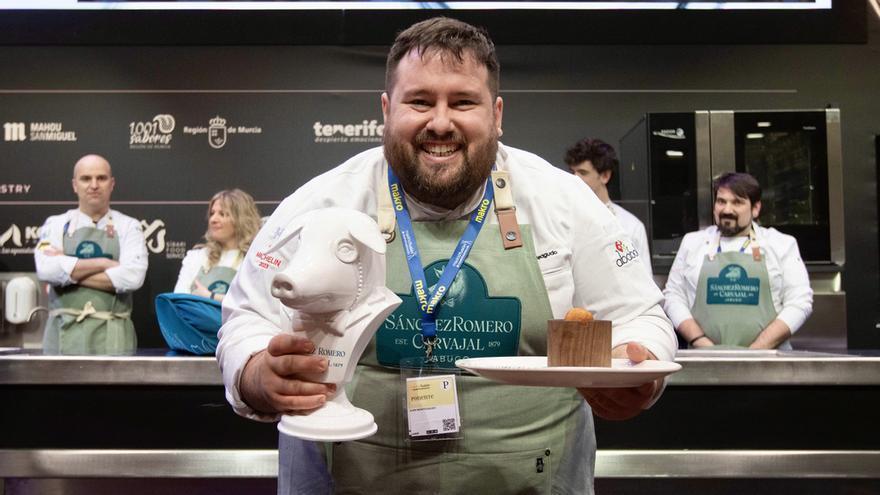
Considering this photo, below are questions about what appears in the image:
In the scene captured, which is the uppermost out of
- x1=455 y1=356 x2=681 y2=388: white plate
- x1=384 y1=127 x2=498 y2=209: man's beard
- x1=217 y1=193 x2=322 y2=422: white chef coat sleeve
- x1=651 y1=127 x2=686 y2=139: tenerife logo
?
x1=651 y1=127 x2=686 y2=139: tenerife logo

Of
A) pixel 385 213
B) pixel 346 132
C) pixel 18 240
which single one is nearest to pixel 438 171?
pixel 385 213

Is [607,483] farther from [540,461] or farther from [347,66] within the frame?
[347,66]

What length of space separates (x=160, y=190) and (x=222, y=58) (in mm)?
869

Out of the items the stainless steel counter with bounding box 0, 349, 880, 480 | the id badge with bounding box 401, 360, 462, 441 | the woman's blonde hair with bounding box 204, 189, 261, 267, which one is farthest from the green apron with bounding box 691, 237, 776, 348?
the id badge with bounding box 401, 360, 462, 441

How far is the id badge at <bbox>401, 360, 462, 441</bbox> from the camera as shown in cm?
124

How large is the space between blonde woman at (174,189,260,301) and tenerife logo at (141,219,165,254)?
2.68 feet

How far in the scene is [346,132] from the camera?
505cm

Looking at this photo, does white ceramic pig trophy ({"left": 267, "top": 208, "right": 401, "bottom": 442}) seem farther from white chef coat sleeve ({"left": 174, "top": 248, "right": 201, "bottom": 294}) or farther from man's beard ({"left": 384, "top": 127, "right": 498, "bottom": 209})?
white chef coat sleeve ({"left": 174, "top": 248, "right": 201, "bottom": 294})

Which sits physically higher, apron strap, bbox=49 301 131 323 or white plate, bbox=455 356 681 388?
white plate, bbox=455 356 681 388

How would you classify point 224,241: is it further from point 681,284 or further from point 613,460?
point 613,460

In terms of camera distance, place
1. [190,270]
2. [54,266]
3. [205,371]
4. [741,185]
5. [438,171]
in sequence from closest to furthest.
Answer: [438,171] → [205,371] → [741,185] → [54,266] → [190,270]

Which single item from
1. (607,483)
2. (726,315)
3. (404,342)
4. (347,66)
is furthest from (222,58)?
(404,342)

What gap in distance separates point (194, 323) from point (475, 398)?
1.09 meters

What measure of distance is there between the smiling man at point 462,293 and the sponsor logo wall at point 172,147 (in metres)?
3.67
